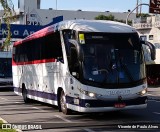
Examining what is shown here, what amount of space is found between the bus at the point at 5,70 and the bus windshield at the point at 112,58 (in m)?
18.6

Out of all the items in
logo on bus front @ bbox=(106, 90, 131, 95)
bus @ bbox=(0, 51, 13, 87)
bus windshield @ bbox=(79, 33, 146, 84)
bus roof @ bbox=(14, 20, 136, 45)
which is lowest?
bus @ bbox=(0, 51, 13, 87)

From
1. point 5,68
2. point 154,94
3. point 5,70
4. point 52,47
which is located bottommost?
point 154,94

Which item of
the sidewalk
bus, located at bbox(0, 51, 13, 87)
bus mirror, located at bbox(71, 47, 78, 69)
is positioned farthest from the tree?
bus, located at bbox(0, 51, 13, 87)

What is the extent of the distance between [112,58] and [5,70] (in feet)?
64.7

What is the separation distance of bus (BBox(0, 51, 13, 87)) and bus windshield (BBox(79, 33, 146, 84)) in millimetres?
18638

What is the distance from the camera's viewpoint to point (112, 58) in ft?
46.6

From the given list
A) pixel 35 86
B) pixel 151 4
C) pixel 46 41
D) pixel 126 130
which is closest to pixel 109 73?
pixel 126 130

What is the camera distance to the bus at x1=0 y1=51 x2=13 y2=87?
32469 millimetres

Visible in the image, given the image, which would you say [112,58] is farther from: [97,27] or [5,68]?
[5,68]

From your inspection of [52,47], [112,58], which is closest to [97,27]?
[112,58]

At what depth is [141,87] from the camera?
1431 cm

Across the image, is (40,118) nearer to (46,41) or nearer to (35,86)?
(46,41)

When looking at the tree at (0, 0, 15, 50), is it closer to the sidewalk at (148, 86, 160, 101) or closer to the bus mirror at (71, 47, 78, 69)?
the bus mirror at (71, 47, 78, 69)

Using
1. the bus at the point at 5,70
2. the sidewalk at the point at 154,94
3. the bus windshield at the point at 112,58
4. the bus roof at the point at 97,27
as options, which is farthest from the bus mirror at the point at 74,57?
the bus at the point at 5,70
